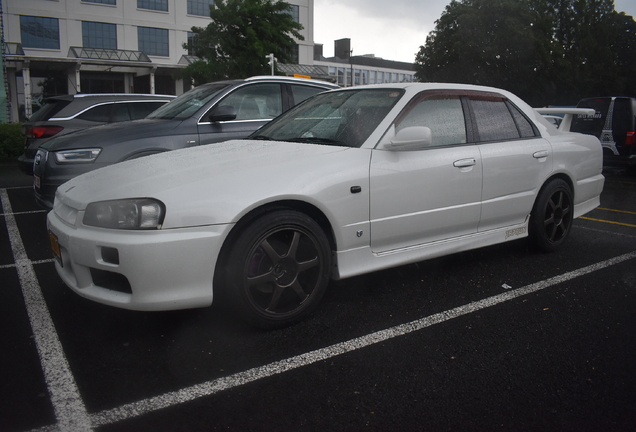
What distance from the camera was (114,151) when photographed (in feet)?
18.5

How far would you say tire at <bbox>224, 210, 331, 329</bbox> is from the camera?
9.96 ft

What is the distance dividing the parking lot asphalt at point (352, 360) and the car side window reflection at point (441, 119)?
1.12 meters

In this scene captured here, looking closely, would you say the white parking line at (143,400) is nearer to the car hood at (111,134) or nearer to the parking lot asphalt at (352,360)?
the parking lot asphalt at (352,360)

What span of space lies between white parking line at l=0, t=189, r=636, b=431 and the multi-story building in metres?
31.6

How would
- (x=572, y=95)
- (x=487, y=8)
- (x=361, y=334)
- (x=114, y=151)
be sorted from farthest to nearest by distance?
(x=572, y=95) < (x=487, y=8) < (x=114, y=151) < (x=361, y=334)

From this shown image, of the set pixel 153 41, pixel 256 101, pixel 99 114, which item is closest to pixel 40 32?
pixel 153 41

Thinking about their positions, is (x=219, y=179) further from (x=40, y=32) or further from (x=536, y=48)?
(x=536, y=48)

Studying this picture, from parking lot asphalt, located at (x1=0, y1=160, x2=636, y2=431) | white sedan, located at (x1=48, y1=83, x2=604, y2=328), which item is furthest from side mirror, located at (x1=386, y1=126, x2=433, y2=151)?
parking lot asphalt, located at (x1=0, y1=160, x2=636, y2=431)

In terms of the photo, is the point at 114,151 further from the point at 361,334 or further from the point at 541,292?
the point at 541,292

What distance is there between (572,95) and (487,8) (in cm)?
987

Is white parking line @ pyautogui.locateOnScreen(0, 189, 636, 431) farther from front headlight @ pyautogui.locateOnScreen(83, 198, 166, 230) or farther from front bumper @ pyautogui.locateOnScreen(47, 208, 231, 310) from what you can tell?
front headlight @ pyautogui.locateOnScreen(83, 198, 166, 230)

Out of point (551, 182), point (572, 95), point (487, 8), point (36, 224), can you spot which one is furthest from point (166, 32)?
point (551, 182)

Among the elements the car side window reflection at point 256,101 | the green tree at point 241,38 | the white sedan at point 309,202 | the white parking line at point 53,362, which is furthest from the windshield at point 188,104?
the green tree at point 241,38

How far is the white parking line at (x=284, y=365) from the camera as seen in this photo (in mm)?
2365
